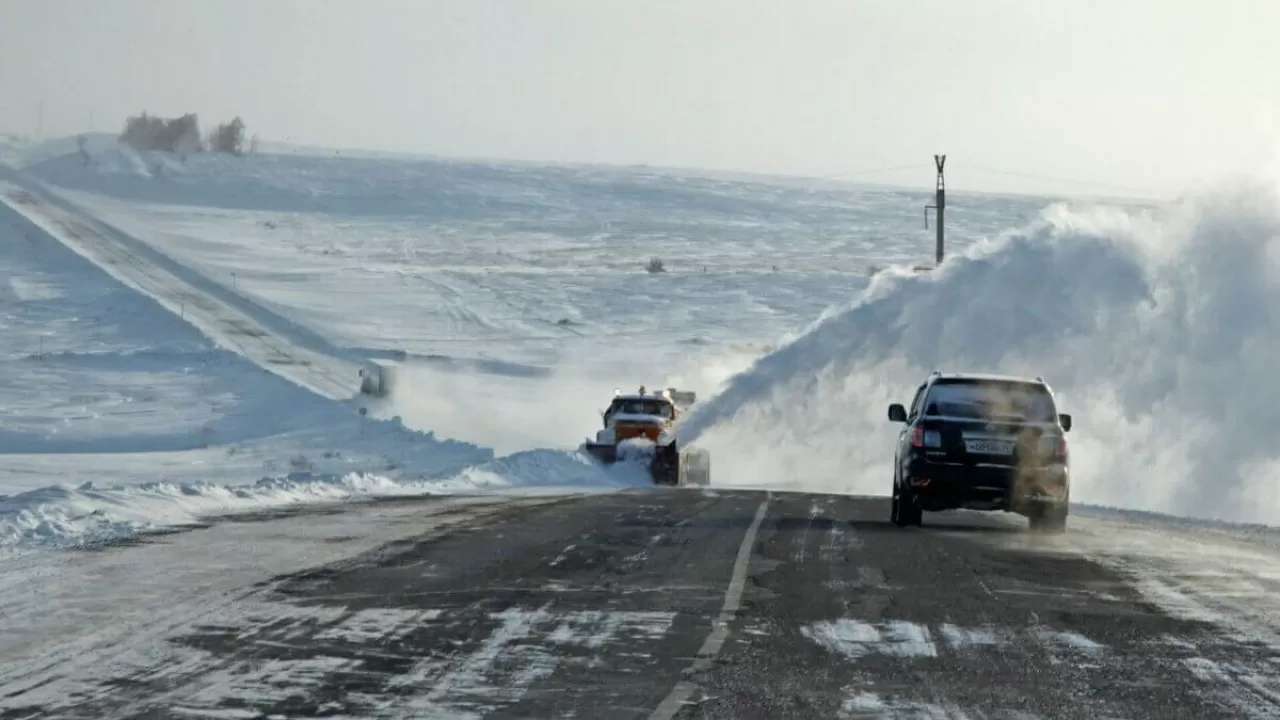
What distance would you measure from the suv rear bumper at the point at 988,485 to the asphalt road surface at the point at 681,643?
303 cm

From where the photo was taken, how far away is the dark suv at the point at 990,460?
67.6 ft

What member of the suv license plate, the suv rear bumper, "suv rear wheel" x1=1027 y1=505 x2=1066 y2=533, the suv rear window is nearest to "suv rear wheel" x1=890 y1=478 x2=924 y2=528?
the suv rear bumper

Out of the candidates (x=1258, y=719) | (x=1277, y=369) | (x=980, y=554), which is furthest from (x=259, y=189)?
(x=1258, y=719)

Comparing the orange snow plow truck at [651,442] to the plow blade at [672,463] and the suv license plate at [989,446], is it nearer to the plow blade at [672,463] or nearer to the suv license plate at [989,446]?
the plow blade at [672,463]

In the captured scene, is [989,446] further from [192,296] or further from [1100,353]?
[192,296]

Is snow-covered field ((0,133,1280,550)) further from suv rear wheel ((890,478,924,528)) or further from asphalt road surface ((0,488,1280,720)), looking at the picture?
suv rear wheel ((890,478,924,528))

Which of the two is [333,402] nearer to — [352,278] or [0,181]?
[352,278]

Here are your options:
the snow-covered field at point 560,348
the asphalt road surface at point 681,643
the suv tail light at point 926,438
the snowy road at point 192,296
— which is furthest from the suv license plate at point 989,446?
the snowy road at point 192,296

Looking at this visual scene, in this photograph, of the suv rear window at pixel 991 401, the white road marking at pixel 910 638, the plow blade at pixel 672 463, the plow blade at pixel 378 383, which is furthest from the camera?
the plow blade at pixel 378 383

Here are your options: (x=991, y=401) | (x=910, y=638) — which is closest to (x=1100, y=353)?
(x=991, y=401)

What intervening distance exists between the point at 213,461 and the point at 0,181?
7665 centimetres

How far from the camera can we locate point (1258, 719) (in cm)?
882

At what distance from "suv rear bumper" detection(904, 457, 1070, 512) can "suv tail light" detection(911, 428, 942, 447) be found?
17 cm

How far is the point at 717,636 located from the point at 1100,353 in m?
26.3
